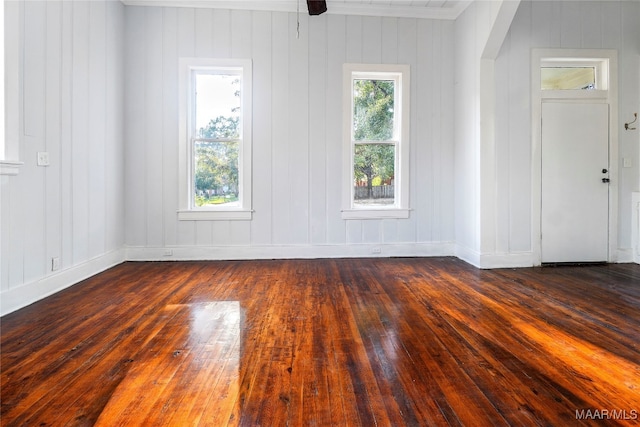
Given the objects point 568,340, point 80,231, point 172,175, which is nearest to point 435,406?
point 568,340

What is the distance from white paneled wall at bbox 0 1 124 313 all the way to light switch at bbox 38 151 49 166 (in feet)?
0.12

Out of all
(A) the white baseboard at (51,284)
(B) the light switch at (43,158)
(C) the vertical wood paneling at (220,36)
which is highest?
(C) the vertical wood paneling at (220,36)

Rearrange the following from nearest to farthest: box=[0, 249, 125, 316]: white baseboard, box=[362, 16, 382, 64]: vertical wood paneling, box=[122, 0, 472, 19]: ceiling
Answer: box=[0, 249, 125, 316]: white baseboard < box=[122, 0, 472, 19]: ceiling < box=[362, 16, 382, 64]: vertical wood paneling

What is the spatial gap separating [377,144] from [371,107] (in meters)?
0.51

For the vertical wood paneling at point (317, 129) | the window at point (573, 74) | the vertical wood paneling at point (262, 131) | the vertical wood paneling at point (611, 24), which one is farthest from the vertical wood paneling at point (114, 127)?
the vertical wood paneling at point (611, 24)

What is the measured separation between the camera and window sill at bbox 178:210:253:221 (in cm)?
463

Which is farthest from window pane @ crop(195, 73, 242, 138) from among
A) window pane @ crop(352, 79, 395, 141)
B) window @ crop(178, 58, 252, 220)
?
window pane @ crop(352, 79, 395, 141)

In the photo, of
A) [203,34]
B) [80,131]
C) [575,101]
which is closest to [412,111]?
[575,101]

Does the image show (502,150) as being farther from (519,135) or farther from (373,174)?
(373,174)

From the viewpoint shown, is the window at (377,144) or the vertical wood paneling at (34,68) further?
the window at (377,144)

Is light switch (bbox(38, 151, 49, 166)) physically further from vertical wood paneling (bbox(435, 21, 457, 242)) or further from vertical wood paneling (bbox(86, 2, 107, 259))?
vertical wood paneling (bbox(435, 21, 457, 242))

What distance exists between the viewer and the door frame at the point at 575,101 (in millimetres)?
4281

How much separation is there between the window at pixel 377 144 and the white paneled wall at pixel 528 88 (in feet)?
3.87

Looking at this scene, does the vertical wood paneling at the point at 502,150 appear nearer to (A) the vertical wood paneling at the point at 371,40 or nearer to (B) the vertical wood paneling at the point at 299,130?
(A) the vertical wood paneling at the point at 371,40
